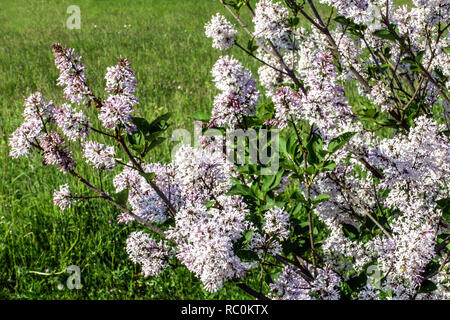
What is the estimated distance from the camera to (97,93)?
779 cm

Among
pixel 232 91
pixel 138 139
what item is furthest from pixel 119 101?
pixel 232 91

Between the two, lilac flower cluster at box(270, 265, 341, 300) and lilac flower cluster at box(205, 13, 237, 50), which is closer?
lilac flower cluster at box(270, 265, 341, 300)

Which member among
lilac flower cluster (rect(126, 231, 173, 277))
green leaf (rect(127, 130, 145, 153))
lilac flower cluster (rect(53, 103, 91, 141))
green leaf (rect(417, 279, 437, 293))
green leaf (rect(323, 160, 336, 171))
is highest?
lilac flower cluster (rect(53, 103, 91, 141))

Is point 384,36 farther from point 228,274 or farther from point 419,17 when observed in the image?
point 228,274

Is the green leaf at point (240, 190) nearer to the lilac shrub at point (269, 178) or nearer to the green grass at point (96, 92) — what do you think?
the lilac shrub at point (269, 178)

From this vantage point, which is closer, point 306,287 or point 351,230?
point 306,287

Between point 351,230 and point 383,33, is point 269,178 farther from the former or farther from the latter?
point 383,33

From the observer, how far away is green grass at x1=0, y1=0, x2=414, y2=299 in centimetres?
428

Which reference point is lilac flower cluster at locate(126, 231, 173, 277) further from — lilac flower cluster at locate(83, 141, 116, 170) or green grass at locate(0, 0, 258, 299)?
lilac flower cluster at locate(83, 141, 116, 170)

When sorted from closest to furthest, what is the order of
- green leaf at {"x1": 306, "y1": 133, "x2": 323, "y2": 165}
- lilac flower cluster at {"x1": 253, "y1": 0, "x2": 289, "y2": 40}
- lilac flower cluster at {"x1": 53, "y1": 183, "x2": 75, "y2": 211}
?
green leaf at {"x1": 306, "y1": 133, "x2": 323, "y2": 165}, lilac flower cluster at {"x1": 53, "y1": 183, "x2": 75, "y2": 211}, lilac flower cluster at {"x1": 253, "y1": 0, "x2": 289, "y2": 40}

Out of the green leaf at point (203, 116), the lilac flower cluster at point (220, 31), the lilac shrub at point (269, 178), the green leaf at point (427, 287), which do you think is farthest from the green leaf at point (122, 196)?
the green leaf at point (427, 287)

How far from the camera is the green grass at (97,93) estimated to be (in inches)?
168

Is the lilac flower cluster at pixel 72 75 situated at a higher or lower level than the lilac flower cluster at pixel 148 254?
higher

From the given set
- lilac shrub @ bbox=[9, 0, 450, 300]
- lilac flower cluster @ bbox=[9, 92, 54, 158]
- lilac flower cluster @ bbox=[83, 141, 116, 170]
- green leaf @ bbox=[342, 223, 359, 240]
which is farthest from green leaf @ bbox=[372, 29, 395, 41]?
lilac flower cluster @ bbox=[9, 92, 54, 158]
